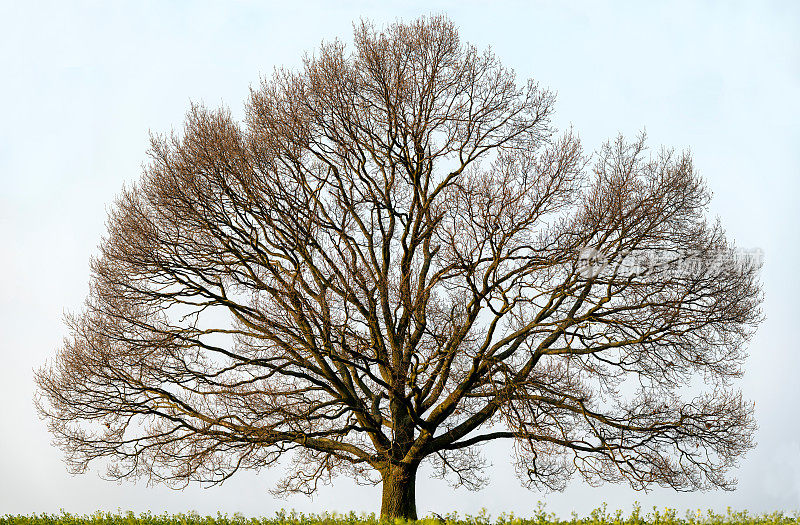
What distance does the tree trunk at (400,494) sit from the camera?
13508 mm

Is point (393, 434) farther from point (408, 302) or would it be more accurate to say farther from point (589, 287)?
point (589, 287)

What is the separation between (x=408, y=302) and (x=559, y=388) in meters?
3.48

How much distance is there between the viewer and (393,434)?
13.6 m

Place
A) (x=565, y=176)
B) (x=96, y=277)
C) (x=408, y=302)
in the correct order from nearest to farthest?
1. (x=408, y=302)
2. (x=565, y=176)
3. (x=96, y=277)

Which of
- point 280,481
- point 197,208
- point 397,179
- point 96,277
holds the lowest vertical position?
point 280,481

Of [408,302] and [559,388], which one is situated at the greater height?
[408,302]

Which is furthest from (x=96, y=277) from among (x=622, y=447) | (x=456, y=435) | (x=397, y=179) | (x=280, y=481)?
(x=622, y=447)

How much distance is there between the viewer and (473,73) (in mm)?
15258

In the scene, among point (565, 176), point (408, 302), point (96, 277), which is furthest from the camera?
point (96, 277)

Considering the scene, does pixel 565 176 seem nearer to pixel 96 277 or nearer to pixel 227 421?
pixel 227 421

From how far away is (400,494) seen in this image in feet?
44.6

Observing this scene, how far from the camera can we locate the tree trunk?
13.5m

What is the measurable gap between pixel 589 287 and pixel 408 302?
11.7 ft

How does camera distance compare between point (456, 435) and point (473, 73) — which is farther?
point (473, 73)
